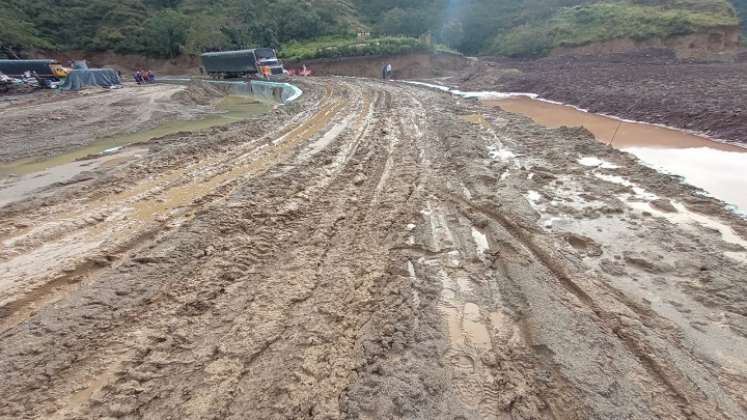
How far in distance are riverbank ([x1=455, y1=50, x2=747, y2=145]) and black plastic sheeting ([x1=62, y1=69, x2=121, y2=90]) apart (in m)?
25.2

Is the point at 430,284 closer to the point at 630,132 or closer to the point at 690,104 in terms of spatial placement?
the point at 630,132

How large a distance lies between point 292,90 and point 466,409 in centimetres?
1999

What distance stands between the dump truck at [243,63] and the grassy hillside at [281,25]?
26.0ft

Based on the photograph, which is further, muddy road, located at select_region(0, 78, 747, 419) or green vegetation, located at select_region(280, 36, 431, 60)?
green vegetation, located at select_region(280, 36, 431, 60)

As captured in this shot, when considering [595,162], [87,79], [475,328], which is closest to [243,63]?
[87,79]

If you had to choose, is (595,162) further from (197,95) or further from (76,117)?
(197,95)

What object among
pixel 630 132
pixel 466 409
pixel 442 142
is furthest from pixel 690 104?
pixel 466 409

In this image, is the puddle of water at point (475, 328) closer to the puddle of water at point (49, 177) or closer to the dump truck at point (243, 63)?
the puddle of water at point (49, 177)

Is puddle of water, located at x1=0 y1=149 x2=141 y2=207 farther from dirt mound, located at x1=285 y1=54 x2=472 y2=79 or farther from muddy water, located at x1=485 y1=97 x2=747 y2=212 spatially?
dirt mound, located at x1=285 y1=54 x2=472 y2=79

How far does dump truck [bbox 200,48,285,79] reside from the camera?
2541 centimetres

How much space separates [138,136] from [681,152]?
1548 centimetres

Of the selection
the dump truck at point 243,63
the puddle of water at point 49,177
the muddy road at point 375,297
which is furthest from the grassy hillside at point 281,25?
the muddy road at point 375,297

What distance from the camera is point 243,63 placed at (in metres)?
25.7

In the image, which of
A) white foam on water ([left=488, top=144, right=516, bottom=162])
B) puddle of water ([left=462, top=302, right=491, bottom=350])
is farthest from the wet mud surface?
white foam on water ([left=488, top=144, right=516, bottom=162])
